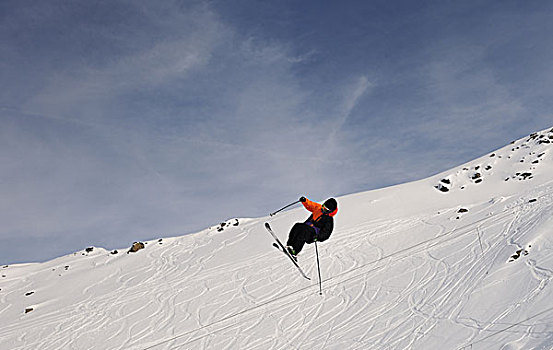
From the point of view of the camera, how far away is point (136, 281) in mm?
22422

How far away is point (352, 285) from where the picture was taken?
601 inches

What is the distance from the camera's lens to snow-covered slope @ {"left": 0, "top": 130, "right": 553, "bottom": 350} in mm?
10961

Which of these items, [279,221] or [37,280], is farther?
[279,221]

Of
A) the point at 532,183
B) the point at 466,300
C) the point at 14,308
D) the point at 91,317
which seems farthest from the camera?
the point at 532,183

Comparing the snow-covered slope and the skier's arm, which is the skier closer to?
the skier's arm

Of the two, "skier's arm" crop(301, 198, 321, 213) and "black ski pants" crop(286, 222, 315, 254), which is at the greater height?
"skier's arm" crop(301, 198, 321, 213)

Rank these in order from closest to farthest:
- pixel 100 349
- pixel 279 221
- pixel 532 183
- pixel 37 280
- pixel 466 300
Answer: pixel 466 300 → pixel 100 349 → pixel 532 183 → pixel 37 280 → pixel 279 221

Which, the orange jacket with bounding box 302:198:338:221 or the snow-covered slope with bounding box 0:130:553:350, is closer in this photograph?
the orange jacket with bounding box 302:198:338:221

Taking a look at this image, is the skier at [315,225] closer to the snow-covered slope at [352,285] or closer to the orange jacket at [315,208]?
the orange jacket at [315,208]

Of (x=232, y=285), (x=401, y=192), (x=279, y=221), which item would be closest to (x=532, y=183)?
(x=401, y=192)

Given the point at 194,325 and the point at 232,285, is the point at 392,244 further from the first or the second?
the point at 194,325

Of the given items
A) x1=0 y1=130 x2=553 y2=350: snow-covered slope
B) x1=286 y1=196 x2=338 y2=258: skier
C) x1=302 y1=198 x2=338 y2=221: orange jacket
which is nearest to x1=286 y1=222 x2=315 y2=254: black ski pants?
x1=286 y1=196 x2=338 y2=258: skier

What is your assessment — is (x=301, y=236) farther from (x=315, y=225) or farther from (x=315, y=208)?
(x=315, y=208)

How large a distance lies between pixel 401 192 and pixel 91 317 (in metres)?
19.4
